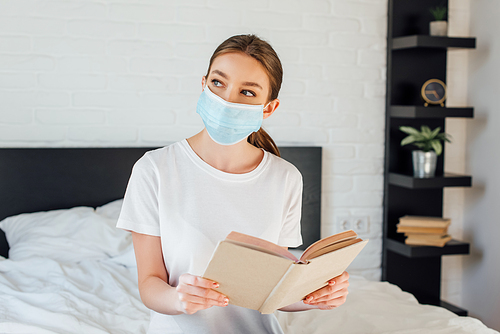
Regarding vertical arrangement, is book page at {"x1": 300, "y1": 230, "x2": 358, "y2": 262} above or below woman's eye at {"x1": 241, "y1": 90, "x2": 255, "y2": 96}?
below

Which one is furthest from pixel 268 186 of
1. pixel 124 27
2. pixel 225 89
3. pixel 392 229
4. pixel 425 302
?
pixel 425 302

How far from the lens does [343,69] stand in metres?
2.30

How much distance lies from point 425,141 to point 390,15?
65 centimetres

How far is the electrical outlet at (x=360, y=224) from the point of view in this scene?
7.79 feet

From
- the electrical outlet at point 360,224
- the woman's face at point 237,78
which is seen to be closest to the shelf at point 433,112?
the electrical outlet at point 360,224

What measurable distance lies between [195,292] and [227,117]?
1.33 feet

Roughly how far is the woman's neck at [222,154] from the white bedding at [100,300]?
1.72ft

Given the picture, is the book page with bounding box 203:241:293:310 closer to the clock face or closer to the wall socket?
the wall socket

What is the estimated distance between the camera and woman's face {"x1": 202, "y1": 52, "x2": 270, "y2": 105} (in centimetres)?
105

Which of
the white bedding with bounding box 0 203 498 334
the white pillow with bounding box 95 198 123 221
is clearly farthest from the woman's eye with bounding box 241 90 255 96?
the white pillow with bounding box 95 198 123 221

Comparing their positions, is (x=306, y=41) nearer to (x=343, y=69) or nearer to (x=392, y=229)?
(x=343, y=69)

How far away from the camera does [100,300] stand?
4.91ft

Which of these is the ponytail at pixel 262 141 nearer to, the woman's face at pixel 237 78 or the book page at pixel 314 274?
the woman's face at pixel 237 78

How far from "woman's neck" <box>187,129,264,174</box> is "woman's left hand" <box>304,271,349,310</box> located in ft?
1.09
